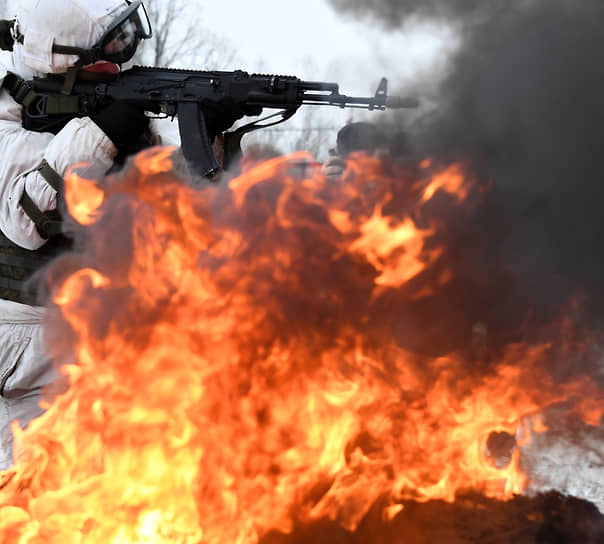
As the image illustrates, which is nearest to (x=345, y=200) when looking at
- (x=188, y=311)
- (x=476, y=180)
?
(x=476, y=180)

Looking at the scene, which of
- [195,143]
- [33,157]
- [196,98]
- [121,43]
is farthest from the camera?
[196,98]

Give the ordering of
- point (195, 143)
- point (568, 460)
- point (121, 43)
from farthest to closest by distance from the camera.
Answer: point (568, 460), point (195, 143), point (121, 43)

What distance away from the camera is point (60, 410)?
2.96 meters

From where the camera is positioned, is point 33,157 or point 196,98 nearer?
point 33,157

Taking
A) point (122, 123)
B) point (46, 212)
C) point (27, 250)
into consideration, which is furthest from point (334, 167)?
point (27, 250)

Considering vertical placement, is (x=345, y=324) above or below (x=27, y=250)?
below

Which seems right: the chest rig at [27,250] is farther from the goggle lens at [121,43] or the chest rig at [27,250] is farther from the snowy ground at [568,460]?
the snowy ground at [568,460]

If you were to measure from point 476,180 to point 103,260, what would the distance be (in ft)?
5.87

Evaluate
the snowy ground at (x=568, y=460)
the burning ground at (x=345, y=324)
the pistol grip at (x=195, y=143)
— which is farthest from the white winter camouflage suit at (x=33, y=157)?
the snowy ground at (x=568, y=460)

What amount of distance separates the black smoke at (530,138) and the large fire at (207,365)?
584 mm

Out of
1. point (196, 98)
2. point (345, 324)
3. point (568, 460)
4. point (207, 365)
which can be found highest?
point (196, 98)

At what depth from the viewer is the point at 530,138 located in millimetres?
3102

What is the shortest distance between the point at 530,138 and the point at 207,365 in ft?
5.99

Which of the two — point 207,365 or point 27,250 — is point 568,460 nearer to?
point 207,365
